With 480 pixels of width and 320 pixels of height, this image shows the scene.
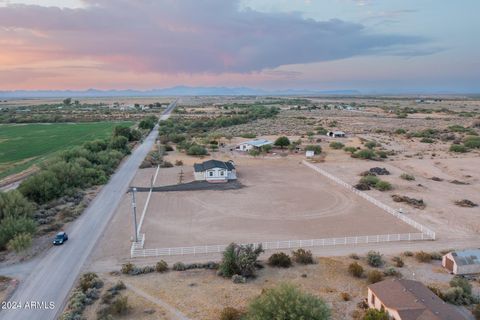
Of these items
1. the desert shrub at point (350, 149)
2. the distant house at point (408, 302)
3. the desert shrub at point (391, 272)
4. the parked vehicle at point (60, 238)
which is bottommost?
the desert shrub at point (391, 272)

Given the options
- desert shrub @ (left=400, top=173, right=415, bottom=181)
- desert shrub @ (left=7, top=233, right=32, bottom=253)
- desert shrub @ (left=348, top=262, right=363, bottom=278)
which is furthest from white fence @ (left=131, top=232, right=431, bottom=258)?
desert shrub @ (left=400, top=173, right=415, bottom=181)

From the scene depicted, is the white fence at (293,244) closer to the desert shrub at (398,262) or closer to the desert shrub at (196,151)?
the desert shrub at (398,262)

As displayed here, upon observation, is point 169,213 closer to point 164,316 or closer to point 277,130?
point 164,316

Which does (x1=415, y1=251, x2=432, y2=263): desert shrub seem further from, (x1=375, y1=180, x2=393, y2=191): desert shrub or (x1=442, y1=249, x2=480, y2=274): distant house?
(x1=375, y1=180, x2=393, y2=191): desert shrub

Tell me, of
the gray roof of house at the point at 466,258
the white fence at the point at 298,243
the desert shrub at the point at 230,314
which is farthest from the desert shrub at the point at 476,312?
the desert shrub at the point at 230,314

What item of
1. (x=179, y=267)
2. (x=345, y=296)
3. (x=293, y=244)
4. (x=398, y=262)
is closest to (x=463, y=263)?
(x=398, y=262)

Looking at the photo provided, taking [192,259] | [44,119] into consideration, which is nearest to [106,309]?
[192,259]
